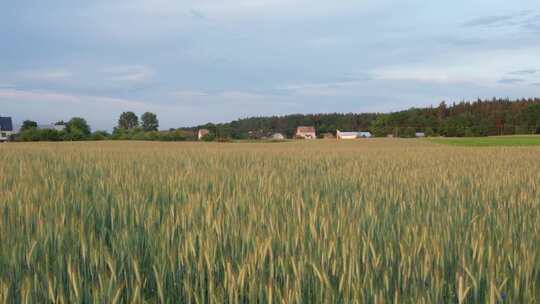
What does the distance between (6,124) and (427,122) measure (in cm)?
8612

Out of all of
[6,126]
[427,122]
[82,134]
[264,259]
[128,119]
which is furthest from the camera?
[427,122]

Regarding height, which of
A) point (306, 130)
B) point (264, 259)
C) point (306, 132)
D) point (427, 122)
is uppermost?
point (427, 122)

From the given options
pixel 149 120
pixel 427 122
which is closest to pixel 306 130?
pixel 427 122

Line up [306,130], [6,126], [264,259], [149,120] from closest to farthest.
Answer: [264,259]
[6,126]
[149,120]
[306,130]

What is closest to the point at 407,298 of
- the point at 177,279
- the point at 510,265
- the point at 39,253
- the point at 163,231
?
the point at 510,265

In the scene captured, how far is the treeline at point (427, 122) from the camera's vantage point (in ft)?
291

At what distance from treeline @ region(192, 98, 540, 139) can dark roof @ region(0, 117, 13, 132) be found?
3573 centimetres

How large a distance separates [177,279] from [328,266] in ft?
2.07

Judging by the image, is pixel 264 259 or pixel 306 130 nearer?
pixel 264 259

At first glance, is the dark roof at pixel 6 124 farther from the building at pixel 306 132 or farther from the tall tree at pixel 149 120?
the building at pixel 306 132

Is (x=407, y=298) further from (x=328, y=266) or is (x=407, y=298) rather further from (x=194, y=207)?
(x=194, y=207)

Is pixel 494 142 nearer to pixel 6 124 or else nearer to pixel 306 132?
pixel 6 124

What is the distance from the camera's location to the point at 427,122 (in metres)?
103

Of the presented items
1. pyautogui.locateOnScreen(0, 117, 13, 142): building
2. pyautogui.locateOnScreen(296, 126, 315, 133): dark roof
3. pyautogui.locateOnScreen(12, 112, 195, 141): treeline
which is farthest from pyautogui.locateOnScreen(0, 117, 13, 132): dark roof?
pyautogui.locateOnScreen(296, 126, 315, 133): dark roof
